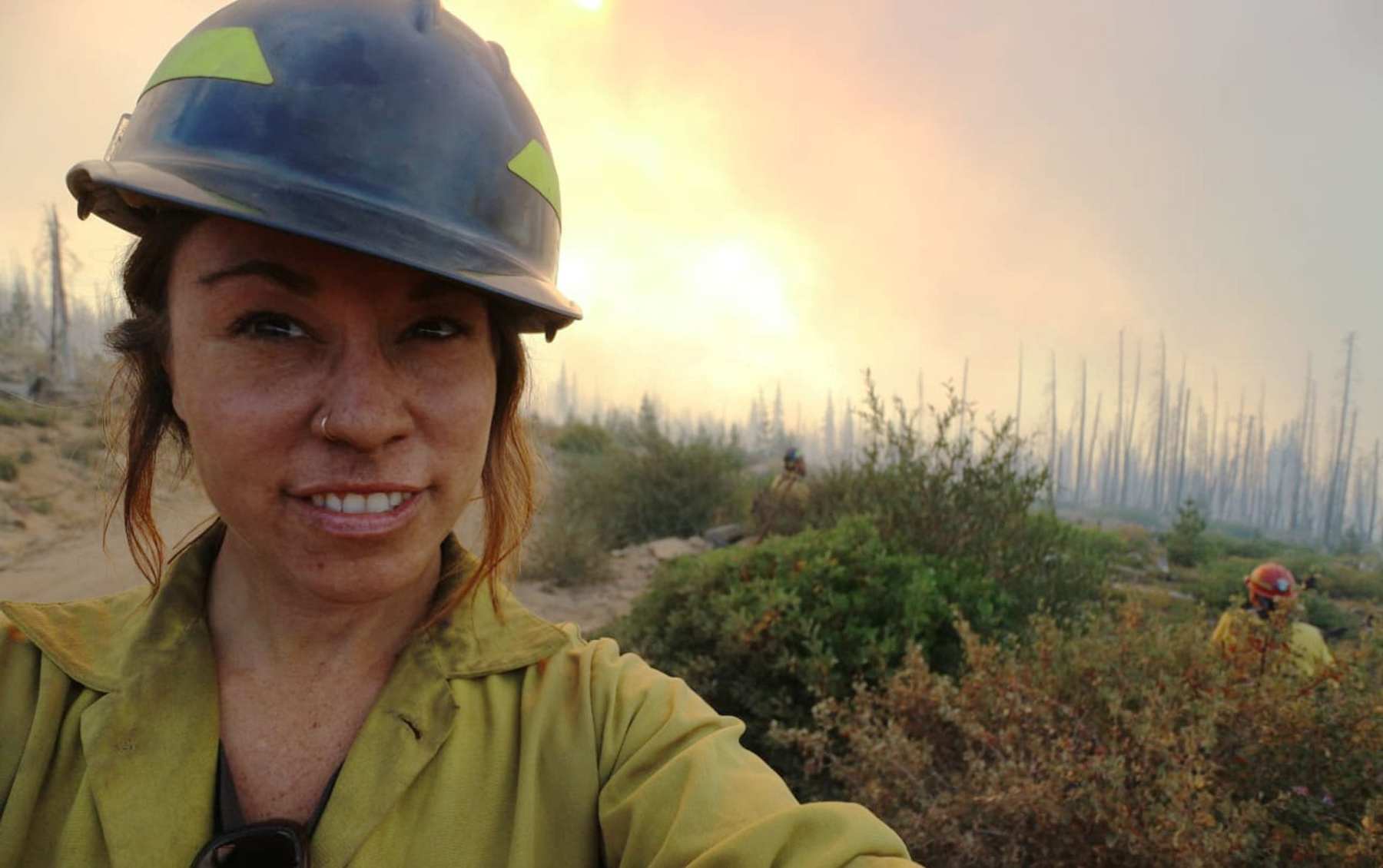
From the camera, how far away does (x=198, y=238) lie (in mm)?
1136

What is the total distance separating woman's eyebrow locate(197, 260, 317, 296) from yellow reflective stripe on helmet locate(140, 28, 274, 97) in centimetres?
28

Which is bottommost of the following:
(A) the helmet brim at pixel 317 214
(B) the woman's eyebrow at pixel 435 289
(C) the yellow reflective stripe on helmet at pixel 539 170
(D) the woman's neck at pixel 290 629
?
(D) the woman's neck at pixel 290 629

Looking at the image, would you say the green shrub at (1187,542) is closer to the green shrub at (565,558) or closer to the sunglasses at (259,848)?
the green shrub at (565,558)

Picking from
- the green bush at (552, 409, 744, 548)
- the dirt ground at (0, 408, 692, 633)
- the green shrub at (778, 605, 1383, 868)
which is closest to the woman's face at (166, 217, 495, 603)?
the green shrub at (778, 605, 1383, 868)

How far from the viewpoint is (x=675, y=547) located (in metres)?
11.9

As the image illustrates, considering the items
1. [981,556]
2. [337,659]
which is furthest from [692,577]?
[337,659]

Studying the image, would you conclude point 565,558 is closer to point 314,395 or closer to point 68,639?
point 68,639

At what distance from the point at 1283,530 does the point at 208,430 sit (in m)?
41.2

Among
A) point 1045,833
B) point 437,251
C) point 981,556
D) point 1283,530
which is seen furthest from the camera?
point 1283,530

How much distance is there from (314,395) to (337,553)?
0.77ft

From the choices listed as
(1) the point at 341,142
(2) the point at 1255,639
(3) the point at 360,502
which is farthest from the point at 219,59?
(2) the point at 1255,639

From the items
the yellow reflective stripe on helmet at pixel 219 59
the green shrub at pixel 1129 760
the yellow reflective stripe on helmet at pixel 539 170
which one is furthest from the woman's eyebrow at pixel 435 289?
the green shrub at pixel 1129 760

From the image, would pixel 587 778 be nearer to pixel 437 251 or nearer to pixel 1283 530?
pixel 437 251

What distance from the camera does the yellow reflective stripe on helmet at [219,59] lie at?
1148 mm
